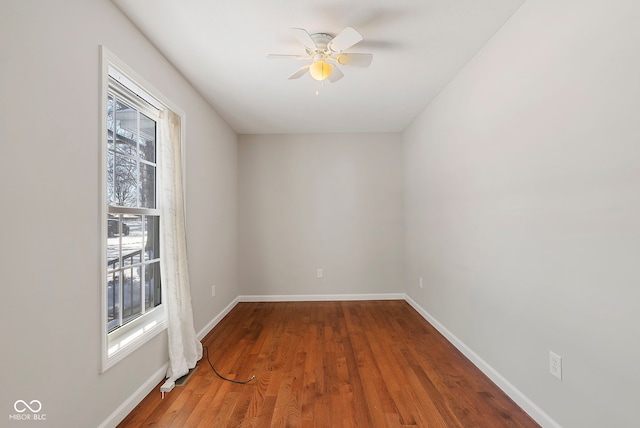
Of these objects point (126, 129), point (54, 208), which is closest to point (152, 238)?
point (126, 129)

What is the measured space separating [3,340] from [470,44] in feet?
10.5

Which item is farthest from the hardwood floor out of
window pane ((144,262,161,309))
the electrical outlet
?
window pane ((144,262,161,309))

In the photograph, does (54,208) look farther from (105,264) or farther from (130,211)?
(130,211)

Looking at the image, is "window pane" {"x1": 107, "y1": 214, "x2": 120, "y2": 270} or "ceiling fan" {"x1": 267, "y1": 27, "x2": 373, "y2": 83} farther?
"ceiling fan" {"x1": 267, "y1": 27, "x2": 373, "y2": 83}

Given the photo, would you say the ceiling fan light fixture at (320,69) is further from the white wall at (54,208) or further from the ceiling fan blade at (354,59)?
the white wall at (54,208)

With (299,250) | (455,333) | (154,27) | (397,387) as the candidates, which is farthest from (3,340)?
(299,250)

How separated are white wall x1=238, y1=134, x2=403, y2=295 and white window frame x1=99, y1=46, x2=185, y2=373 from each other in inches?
84.3

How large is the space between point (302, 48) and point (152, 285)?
2295 millimetres

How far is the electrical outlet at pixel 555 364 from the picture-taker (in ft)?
5.25

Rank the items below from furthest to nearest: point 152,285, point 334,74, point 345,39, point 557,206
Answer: point 152,285, point 334,74, point 345,39, point 557,206

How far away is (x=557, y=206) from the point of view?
161 cm

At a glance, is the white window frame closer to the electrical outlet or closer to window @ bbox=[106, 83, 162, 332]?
window @ bbox=[106, 83, 162, 332]

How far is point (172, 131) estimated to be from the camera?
246cm

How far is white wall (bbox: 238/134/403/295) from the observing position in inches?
179
